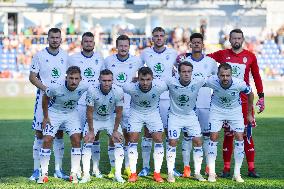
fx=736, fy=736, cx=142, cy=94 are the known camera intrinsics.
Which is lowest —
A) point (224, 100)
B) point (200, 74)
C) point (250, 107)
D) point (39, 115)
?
point (39, 115)

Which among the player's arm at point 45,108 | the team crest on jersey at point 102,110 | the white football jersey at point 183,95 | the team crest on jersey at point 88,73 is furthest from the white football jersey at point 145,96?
the player's arm at point 45,108

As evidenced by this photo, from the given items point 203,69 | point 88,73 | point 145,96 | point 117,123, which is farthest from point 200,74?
point 88,73

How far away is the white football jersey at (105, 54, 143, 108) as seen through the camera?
1110 centimetres

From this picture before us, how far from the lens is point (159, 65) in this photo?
36.8 ft

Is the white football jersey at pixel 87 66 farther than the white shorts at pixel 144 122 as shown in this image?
Yes

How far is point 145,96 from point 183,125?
70 cm

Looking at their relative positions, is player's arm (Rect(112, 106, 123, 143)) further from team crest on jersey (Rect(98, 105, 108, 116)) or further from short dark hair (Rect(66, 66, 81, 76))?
short dark hair (Rect(66, 66, 81, 76))

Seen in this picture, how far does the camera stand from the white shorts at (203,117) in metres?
11.1

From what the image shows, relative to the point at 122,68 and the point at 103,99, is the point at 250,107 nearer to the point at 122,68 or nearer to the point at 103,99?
the point at 122,68

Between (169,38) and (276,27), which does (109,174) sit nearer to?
(169,38)

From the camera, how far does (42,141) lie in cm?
1080

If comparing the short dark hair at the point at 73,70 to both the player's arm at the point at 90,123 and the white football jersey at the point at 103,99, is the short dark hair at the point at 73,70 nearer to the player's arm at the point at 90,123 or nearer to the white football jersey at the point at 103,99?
the white football jersey at the point at 103,99

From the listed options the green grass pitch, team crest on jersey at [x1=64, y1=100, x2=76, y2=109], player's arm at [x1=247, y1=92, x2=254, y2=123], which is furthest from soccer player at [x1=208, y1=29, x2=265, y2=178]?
team crest on jersey at [x1=64, y1=100, x2=76, y2=109]

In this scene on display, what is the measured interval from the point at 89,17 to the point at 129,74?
2557 centimetres
